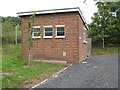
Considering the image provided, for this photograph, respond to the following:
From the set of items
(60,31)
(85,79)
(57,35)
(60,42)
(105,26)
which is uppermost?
(105,26)

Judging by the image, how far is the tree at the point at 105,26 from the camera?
989 inches

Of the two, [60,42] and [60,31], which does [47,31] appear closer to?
[60,31]

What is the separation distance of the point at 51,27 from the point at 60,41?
1.50 meters

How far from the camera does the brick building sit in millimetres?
12227

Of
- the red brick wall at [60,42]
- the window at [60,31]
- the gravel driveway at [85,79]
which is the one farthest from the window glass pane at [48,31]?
the gravel driveway at [85,79]

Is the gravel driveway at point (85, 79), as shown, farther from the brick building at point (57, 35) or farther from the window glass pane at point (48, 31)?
the window glass pane at point (48, 31)

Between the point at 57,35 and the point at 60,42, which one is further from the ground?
the point at 57,35

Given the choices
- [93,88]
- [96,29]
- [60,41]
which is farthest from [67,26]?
[96,29]

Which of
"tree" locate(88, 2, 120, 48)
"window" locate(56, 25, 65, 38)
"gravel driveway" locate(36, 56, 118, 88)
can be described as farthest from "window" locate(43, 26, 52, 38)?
"tree" locate(88, 2, 120, 48)

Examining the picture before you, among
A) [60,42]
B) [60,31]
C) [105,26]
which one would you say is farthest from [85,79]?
[105,26]

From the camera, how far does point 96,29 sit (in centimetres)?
2603

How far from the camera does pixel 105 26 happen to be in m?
25.9

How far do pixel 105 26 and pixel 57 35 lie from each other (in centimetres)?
1545

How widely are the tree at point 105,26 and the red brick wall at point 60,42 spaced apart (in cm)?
1361
